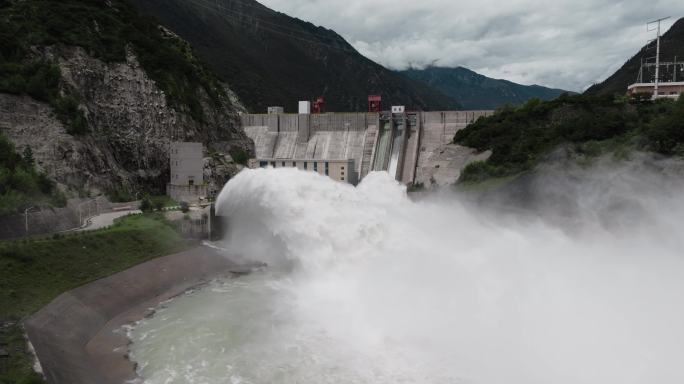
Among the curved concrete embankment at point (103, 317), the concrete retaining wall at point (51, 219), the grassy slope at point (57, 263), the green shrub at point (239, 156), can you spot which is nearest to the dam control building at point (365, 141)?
the green shrub at point (239, 156)

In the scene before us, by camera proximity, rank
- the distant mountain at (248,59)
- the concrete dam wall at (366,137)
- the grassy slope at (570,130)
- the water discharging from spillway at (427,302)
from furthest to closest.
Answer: the distant mountain at (248,59) → the concrete dam wall at (366,137) → the grassy slope at (570,130) → the water discharging from spillway at (427,302)

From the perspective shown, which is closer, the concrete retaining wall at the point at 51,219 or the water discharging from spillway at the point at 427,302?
the water discharging from spillway at the point at 427,302

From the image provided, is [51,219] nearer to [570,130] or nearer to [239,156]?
[239,156]

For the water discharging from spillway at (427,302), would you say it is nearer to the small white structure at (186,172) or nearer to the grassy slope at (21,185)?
the grassy slope at (21,185)

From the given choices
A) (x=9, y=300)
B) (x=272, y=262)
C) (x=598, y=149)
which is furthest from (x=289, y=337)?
(x=598, y=149)

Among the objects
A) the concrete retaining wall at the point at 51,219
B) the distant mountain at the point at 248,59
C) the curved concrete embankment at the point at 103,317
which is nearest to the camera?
the curved concrete embankment at the point at 103,317

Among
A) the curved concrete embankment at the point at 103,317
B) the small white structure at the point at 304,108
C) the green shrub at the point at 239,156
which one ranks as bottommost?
the curved concrete embankment at the point at 103,317

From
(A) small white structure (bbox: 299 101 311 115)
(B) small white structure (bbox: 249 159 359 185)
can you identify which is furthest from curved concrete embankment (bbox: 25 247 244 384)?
(A) small white structure (bbox: 299 101 311 115)

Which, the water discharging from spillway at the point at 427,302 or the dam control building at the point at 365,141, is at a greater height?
the dam control building at the point at 365,141
